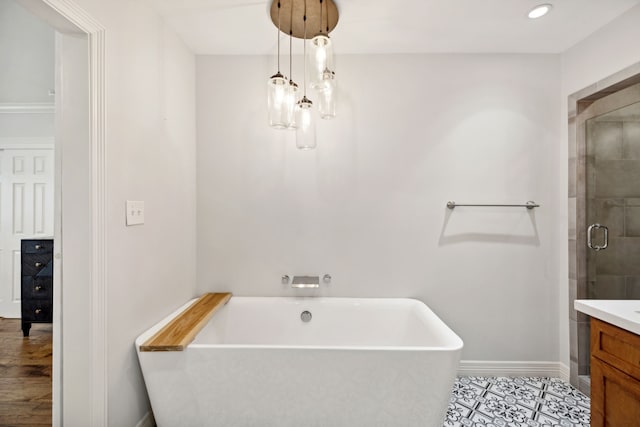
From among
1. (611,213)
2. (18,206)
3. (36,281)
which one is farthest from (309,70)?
(18,206)

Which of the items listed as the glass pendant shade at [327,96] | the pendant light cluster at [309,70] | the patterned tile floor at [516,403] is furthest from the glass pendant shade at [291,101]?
the patterned tile floor at [516,403]

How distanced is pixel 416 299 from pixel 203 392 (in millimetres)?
1559

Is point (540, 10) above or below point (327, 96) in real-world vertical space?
above

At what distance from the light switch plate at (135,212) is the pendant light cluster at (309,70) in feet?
2.74

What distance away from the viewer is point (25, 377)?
2.21 metres

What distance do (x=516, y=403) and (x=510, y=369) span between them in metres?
0.38

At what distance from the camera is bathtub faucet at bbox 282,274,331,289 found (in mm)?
2191

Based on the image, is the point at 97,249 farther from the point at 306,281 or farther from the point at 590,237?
the point at 590,237

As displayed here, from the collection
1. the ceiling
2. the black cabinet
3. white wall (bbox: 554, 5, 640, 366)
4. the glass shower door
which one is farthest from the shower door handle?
the black cabinet

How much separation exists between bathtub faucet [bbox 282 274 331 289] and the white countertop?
1468 millimetres

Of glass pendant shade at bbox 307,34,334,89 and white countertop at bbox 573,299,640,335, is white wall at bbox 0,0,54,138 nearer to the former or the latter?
glass pendant shade at bbox 307,34,334,89

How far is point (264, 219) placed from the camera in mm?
2367

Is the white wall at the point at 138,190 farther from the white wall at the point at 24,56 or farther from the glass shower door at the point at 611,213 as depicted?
the glass shower door at the point at 611,213

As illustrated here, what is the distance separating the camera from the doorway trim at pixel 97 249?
134cm
